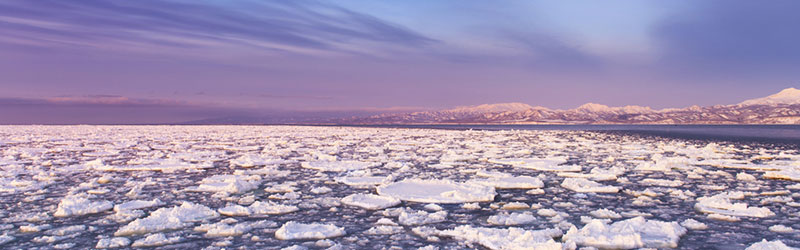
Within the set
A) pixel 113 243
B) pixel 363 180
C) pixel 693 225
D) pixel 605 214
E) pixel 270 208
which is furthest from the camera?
pixel 363 180

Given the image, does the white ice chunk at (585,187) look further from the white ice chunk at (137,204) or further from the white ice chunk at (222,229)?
the white ice chunk at (137,204)

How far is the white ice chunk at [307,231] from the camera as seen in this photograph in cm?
461

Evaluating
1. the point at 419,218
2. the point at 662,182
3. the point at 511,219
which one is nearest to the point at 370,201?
the point at 419,218

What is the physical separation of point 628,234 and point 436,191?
3.16 meters

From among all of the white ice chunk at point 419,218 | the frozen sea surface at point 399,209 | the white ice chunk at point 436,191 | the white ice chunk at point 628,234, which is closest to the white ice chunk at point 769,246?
the frozen sea surface at point 399,209

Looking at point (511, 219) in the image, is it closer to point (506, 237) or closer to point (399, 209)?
point (506, 237)

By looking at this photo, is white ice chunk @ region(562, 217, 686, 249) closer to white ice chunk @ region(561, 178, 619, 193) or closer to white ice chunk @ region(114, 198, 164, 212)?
white ice chunk @ region(561, 178, 619, 193)

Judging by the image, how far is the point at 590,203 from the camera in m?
6.43

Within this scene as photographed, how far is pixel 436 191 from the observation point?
7.27 m

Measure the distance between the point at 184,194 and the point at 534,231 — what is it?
498 cm

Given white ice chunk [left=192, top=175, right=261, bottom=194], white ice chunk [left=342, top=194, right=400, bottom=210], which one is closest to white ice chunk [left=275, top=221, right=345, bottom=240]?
white ice chunk [left=342, top=194, right=400, bottom=210]

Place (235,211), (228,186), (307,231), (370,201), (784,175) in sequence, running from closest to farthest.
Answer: (307,231) → (235,211) → (370,201) → (228,186) → (784,175)

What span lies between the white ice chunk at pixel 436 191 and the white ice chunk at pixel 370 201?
30 centimetres

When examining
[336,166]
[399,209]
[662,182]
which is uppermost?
[662,182]
